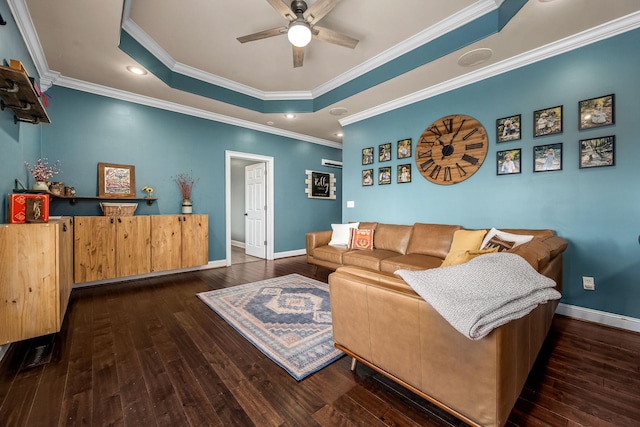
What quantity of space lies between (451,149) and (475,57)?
106cm

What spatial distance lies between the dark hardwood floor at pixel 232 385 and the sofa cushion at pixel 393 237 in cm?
170

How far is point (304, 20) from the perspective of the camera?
226cm

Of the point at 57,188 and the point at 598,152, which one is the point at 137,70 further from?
the point at 598,152

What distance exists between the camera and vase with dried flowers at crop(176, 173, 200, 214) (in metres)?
4.03

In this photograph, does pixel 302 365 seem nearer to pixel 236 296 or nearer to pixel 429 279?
pixel 429 279

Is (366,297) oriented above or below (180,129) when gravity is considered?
below

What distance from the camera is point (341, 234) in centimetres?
407

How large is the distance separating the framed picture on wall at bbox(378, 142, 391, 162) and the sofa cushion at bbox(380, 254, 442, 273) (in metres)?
1.74

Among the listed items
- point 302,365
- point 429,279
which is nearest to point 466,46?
point 429,279

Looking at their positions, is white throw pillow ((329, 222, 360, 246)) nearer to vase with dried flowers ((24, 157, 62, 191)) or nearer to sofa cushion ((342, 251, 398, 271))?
sofa cushion ((342, 251, 398, 271))

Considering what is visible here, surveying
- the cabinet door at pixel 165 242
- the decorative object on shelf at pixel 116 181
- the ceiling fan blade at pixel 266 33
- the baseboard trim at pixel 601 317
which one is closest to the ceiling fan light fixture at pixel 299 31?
the ceiling fan blade at pixel 266 33

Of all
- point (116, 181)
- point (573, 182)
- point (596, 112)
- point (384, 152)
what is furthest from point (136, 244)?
point (596, 112)

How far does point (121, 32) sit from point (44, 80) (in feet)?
4.82

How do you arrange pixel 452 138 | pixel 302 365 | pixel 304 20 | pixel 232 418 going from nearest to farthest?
pixel 232 418
pixel 302 365
pixel 304 20
pixel 452 138
